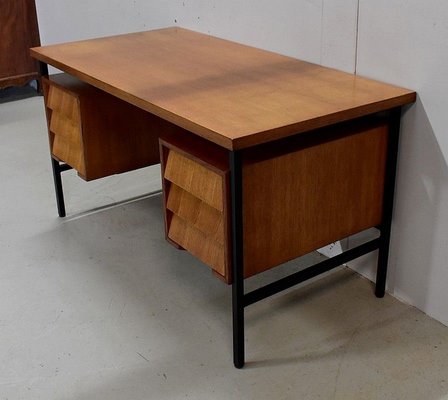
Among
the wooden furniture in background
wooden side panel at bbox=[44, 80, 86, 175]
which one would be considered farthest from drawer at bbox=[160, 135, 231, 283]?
the wooden furniture in background

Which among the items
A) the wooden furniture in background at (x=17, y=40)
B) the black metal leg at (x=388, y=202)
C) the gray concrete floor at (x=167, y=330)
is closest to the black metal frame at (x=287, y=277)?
the black metal leg at (x=388, y=202)

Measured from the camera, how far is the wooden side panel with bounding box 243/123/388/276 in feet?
5.81

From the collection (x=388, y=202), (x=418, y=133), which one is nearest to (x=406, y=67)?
(x=418, y=133)

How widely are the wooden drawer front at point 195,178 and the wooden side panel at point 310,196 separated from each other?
0.25ft

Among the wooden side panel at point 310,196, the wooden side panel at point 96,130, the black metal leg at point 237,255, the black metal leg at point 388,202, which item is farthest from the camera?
the wooden side panel at point 96,130

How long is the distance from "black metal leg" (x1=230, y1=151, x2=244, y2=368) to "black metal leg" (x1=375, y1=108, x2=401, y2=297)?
1.75ft

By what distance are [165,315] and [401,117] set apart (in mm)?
929

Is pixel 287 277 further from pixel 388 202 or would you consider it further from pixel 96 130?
pixel 96 130

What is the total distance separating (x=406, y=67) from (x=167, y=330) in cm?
103

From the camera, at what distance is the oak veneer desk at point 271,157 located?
5.67 feet

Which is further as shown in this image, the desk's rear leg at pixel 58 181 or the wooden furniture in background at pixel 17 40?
the wooden furniture in background at pixel 17 40

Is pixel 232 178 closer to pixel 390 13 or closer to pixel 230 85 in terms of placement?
pixel 230 85

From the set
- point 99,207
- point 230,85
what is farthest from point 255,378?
point 99,207

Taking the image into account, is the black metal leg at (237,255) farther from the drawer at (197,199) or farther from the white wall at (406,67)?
the white wall at (406,67)
